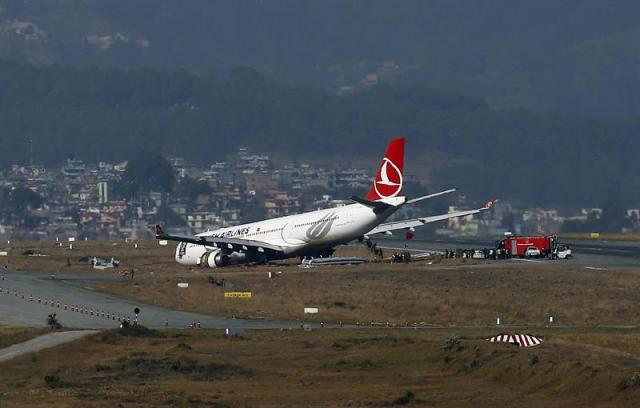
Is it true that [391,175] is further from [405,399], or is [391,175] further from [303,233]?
[405,399]

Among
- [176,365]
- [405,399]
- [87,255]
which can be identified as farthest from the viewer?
[87,255]

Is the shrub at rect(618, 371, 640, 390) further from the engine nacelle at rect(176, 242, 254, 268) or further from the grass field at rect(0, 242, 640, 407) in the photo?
the engine nacelle at rect(176, 242, 254, 268)

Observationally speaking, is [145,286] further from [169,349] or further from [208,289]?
[169,349]

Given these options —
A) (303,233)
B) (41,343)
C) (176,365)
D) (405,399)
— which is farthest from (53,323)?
(303,233)

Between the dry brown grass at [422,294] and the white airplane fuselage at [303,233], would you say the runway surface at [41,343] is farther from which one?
the white airplane fuselage at [303,233]

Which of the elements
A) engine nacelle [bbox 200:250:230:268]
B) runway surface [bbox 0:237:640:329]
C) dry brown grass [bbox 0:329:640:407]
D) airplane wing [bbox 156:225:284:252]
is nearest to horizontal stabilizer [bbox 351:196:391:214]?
airplane wing [bbox 156:225:284:252]

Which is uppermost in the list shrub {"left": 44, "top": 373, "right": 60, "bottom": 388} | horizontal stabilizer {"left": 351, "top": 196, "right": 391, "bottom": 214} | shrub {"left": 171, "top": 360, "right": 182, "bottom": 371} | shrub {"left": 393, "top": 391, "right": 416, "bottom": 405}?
horizontal stabilizer {"left": 351, "top": 196, "right": 391, "bottom": 214}

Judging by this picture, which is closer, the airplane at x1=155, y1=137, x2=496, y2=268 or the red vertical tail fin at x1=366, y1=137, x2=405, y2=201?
the airplane at x1=155, y1=137, x2=496, y2=268

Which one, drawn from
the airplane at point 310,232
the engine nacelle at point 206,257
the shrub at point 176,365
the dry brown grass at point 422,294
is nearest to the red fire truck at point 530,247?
the airplane at point 310,232
